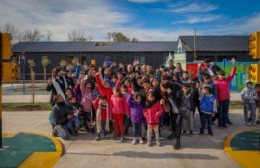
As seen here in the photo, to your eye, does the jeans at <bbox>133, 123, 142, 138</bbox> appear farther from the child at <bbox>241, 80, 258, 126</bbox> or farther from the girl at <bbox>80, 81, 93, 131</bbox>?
the child at <bbox>241, 80, 258, 126</bbox>

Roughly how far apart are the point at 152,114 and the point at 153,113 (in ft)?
0.13

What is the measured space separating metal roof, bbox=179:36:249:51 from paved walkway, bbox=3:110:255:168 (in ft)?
111

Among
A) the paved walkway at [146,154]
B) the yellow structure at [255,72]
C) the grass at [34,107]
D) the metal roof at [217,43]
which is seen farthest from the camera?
the metal roof at [217,43]

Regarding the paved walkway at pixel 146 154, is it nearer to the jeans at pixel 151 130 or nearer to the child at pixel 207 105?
the jeans at pixel 151 130

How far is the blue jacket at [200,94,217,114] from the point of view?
917 cm

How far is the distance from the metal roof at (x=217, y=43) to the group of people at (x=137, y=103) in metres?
32.1

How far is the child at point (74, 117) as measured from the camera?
30.2 feet

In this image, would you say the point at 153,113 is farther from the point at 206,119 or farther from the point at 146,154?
the point at 206,119

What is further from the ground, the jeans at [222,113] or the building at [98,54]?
the building at [98,54]

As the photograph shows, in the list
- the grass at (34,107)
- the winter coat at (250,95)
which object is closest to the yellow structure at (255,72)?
the winter coat at (250,95)

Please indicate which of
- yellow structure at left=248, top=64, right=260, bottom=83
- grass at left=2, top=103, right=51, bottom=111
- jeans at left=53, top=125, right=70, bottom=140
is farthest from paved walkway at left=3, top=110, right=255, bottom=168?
grass at left=2, top=103, right=51, bottom=111

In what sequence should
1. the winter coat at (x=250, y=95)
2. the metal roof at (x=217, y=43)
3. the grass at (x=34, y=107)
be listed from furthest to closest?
1. the metal roof at (x=217, y=43)
2. the grass at (x=34, y=107)
3. the winter coat at (x=250, y=95)

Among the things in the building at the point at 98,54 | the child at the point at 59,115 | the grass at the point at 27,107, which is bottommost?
the grass at the point at 27,107

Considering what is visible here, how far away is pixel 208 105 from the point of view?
920cm
